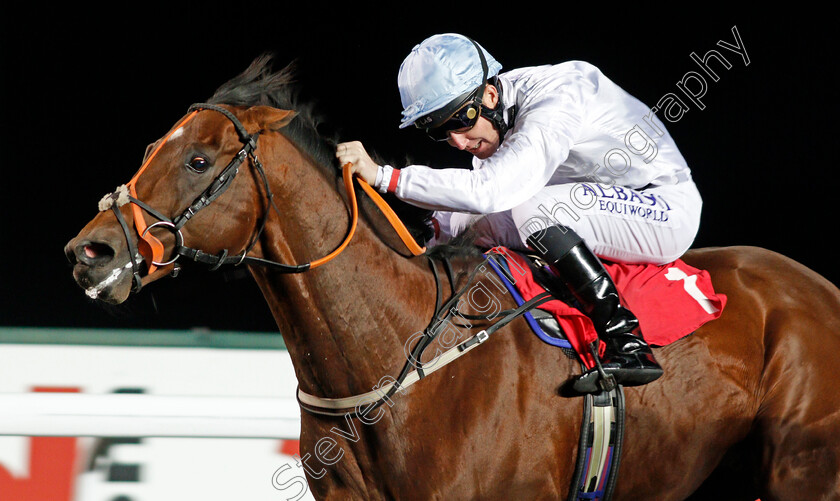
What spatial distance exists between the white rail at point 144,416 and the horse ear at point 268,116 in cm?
179

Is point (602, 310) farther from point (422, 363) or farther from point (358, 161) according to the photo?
point (358, 161)

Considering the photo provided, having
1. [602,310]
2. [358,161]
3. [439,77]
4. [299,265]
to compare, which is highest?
[439,77]

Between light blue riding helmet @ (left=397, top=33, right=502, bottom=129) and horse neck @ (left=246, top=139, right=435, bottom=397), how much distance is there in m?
0.40

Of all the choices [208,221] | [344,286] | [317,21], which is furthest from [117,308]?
[317,21]

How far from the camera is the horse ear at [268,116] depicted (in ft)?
7.50

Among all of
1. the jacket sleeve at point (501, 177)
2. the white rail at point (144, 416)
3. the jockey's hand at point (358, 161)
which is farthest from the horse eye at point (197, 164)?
the white rail at point (144, 416)

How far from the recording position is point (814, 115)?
4812 millimetres

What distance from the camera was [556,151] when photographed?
2.50 metres

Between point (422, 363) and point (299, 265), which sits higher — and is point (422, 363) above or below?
below

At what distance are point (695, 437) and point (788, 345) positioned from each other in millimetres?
470

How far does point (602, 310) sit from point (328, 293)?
834 millimetres

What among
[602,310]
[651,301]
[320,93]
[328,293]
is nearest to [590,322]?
[602,310]

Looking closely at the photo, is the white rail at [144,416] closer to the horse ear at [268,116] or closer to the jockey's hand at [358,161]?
the jockey's hand at [358,161]

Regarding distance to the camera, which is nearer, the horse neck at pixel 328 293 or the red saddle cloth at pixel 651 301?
the horse neck at pixel 328 293
